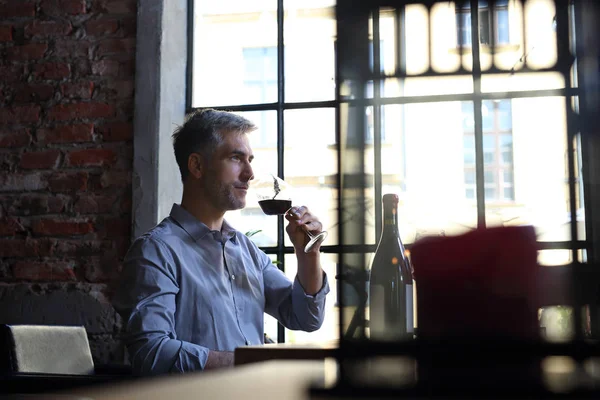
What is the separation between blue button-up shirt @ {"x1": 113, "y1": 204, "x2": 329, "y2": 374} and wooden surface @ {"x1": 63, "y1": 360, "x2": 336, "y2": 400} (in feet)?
4.89

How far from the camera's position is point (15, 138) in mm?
2959

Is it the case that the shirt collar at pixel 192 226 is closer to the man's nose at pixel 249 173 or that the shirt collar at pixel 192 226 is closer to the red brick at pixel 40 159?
the man's nose at pixel 249 173

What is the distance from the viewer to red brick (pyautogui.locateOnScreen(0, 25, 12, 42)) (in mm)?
3035

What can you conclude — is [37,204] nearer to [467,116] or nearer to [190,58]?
[190,58]

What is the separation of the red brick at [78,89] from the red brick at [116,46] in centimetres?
14

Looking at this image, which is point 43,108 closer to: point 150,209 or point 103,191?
point 103,191

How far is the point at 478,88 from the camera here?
0.44 m

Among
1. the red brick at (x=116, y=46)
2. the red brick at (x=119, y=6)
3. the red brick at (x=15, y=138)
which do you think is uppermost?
the red brick at (x=119, y=6)

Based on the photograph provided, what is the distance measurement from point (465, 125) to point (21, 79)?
2867 mm

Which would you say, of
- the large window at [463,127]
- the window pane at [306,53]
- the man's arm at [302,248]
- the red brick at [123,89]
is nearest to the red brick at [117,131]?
the red brick at [123,89]

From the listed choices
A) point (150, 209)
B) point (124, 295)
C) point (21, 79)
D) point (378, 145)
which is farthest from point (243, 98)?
point (378, 145)

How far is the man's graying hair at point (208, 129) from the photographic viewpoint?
235 centimetres

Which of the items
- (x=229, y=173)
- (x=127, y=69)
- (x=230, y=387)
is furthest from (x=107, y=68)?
(x=230, y=387)

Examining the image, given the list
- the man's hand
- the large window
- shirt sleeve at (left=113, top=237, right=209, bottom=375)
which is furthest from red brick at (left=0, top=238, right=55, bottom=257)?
the large window
